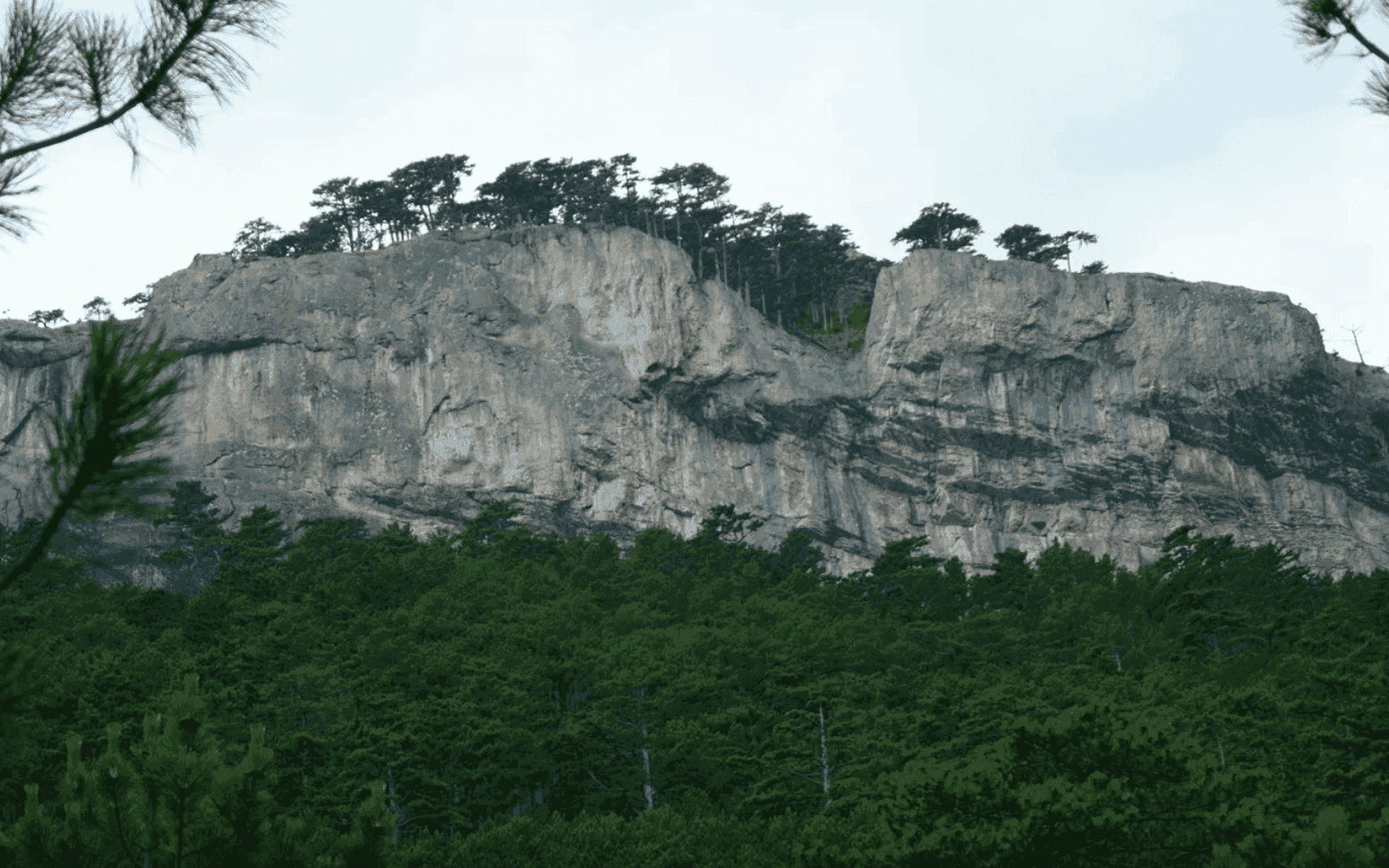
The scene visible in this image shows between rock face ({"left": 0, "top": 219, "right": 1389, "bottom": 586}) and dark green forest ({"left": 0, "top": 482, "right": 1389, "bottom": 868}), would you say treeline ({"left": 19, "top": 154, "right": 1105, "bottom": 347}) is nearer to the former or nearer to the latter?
rock face ({"left": 0, "top": 219, "right": 1389, "bottom": 586})

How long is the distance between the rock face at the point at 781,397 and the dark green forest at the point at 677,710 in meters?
7.89

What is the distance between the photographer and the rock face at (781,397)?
204 feet

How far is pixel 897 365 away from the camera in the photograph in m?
65.6

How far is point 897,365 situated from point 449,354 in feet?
79.3

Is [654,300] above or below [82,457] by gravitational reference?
above

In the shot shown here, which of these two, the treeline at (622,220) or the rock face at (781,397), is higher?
the treeline at (622,220)

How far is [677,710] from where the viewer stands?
108ft

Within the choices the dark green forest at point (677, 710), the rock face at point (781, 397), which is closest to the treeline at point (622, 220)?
the rock face at point (781, 397)

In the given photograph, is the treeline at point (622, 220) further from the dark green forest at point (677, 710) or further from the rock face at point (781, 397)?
the dark green forest at point (677, 710)

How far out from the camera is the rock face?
6203cm

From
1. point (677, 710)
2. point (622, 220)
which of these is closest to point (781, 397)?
point (622, 220)

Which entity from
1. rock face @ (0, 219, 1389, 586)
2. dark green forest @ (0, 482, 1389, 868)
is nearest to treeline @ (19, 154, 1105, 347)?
rock face @ (0, 219, 1389, 586)

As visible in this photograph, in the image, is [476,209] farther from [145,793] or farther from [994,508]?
[145,793]

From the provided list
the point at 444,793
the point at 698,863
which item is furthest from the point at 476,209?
the point at 698,863
